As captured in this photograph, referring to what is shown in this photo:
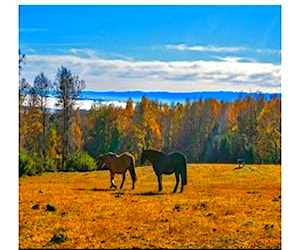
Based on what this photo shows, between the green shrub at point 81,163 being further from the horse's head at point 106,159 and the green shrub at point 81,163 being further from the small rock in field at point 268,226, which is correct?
the small rock in field at point 268,226

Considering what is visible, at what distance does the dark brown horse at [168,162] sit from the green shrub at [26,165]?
3.72 ft

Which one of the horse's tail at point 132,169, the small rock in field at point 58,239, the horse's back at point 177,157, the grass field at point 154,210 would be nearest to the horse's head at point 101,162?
the grass field at point 154,210

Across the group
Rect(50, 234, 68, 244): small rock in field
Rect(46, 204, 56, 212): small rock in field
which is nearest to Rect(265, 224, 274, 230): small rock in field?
Rect(50, 234, 68, 244): small rock in field

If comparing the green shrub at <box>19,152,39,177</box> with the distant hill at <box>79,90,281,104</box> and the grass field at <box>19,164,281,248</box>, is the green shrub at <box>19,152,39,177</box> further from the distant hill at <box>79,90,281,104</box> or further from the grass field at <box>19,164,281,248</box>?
the distant hill at <box>79,90,281,104</box>

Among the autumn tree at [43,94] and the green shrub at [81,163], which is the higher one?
the autumn tree at [43,94]

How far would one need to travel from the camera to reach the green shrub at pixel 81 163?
6.27 metres

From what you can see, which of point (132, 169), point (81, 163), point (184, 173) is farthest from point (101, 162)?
point (184, 173)

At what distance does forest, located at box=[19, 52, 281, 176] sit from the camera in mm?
6180

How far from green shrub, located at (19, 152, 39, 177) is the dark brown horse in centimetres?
114

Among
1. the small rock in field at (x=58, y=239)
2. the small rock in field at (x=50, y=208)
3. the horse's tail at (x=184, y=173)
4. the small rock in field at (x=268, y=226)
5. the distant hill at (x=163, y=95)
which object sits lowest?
the small rock in field at (x=58, y=239)

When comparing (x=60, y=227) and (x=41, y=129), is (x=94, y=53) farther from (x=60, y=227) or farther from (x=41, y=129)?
(x=60, y=227)

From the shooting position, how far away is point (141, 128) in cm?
626
